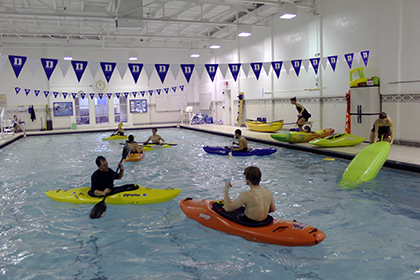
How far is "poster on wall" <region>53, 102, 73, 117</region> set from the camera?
2186 centimetres

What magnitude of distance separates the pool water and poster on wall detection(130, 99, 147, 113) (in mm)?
16171

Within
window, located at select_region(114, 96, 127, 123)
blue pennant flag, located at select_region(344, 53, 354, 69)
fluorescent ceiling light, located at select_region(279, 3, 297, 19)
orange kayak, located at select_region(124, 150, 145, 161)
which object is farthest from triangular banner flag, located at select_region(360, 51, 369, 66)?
window, located at select_region(114, 96, 127, 123)

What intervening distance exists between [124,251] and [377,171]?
5.36 m

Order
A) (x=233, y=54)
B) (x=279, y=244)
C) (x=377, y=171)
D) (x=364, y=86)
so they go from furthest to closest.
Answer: (x=233, y=54)
(x=364, y=86)
(x=377, y=171)
(x=279, y=244)

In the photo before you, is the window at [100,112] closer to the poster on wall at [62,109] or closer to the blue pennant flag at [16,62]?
the poster on wall at [62,109]

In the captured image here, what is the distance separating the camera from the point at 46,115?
21.6 metres

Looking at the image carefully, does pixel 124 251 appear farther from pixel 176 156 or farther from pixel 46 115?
pixel 46 115

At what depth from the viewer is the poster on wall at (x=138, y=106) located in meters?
24.1

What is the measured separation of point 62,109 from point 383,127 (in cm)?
1989

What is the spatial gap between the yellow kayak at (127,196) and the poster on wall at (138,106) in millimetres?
18611

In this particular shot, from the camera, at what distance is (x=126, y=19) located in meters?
11.5

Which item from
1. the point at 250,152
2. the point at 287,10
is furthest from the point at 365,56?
the point at 250,152

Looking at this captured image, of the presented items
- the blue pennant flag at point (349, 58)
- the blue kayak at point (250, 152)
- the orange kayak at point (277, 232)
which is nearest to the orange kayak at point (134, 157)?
the blue kayak at point (250, 152)

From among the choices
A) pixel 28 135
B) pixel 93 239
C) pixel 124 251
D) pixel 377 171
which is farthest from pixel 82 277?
pixel 28 135
